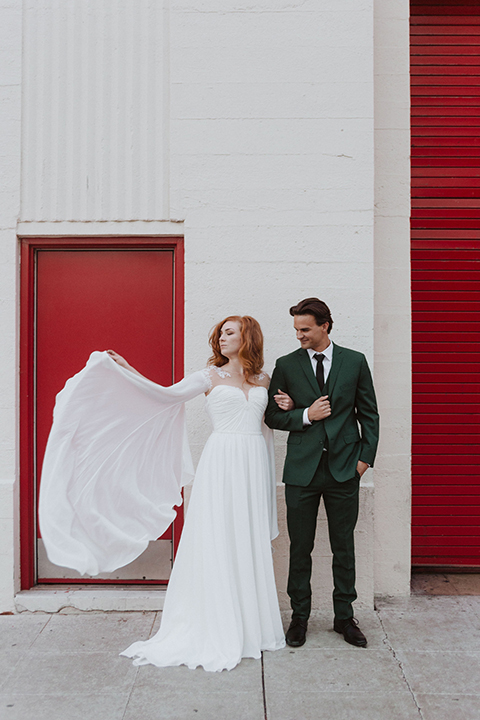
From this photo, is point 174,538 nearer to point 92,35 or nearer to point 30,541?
point 30,541

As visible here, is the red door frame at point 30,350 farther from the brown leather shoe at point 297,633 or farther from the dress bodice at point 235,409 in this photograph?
the brown leather shoe at point 297,633

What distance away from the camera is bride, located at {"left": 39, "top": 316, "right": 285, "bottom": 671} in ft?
11.4

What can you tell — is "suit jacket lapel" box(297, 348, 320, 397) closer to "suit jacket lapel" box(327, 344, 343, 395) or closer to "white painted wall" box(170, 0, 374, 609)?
"suit jacket lapel" box(327, 344, 343, 395)

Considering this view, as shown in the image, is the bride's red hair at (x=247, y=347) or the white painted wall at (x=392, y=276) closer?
the bride's red hair at (x=247, y=347)

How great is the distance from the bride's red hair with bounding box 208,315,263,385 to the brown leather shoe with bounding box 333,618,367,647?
1814mm

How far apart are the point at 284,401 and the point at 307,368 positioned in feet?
0.92

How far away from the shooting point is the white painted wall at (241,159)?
4.45 metres

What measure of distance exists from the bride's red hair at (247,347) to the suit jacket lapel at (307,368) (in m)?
0.29

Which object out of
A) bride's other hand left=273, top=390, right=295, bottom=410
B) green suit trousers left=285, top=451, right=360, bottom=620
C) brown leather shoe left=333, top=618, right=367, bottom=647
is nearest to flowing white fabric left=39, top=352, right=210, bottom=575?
bride's other hand left=273, top=390, right=295, bottom=410

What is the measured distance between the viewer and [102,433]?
3736 mm

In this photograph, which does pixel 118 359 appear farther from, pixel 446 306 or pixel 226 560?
pixel 446 306

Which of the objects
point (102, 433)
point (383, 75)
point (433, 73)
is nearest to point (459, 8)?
point (433, 73)

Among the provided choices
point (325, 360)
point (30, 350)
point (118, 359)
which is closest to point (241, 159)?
point (325, 360)

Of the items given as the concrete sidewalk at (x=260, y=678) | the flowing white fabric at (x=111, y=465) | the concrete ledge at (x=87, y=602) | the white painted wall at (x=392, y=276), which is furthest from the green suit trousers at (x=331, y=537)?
the concrete ledge at (x=87, y=602)
